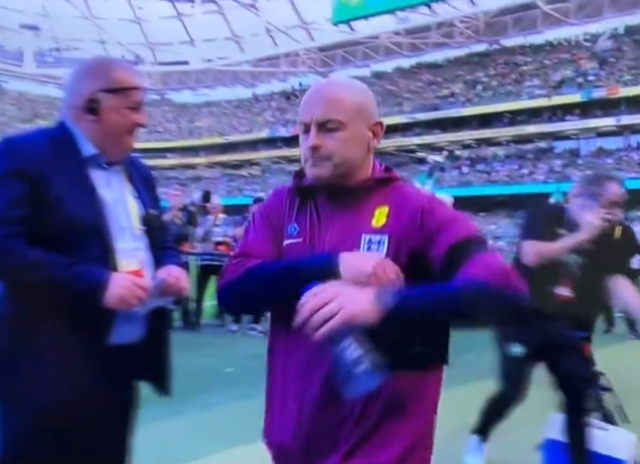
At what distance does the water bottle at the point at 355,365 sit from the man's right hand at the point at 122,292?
0.45 meters

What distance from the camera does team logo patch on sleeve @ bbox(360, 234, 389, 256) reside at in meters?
1.14

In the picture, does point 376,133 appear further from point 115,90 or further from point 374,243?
point 115,90

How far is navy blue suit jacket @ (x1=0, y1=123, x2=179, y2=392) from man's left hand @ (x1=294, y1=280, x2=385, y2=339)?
1.94ft

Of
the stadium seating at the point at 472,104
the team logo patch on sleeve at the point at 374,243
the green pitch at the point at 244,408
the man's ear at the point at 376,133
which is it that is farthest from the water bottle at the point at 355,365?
the stadium seating at the point at 472,104

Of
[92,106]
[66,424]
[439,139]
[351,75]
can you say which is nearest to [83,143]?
[92,106]

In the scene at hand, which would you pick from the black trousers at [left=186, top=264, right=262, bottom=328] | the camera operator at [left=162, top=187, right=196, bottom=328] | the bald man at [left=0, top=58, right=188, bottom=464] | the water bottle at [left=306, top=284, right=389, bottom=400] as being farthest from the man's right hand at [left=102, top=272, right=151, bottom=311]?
the black trousers at [left=186, top=264, right=262, bottom=328]

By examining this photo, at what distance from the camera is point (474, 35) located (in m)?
7.45

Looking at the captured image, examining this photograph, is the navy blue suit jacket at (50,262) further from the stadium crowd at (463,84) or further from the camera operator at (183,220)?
the stadium crowd at (463,84)

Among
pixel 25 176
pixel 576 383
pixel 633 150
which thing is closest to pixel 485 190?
pixel 633 150

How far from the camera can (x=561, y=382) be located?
2.49 metres

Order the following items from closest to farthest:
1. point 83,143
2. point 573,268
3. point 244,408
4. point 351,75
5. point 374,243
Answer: point 374,243, point 83,143, point 573,268, point 244,408, point 351,75

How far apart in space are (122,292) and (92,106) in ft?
1.28

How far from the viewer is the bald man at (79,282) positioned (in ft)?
4.47

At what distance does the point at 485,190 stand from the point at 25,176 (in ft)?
23.6
